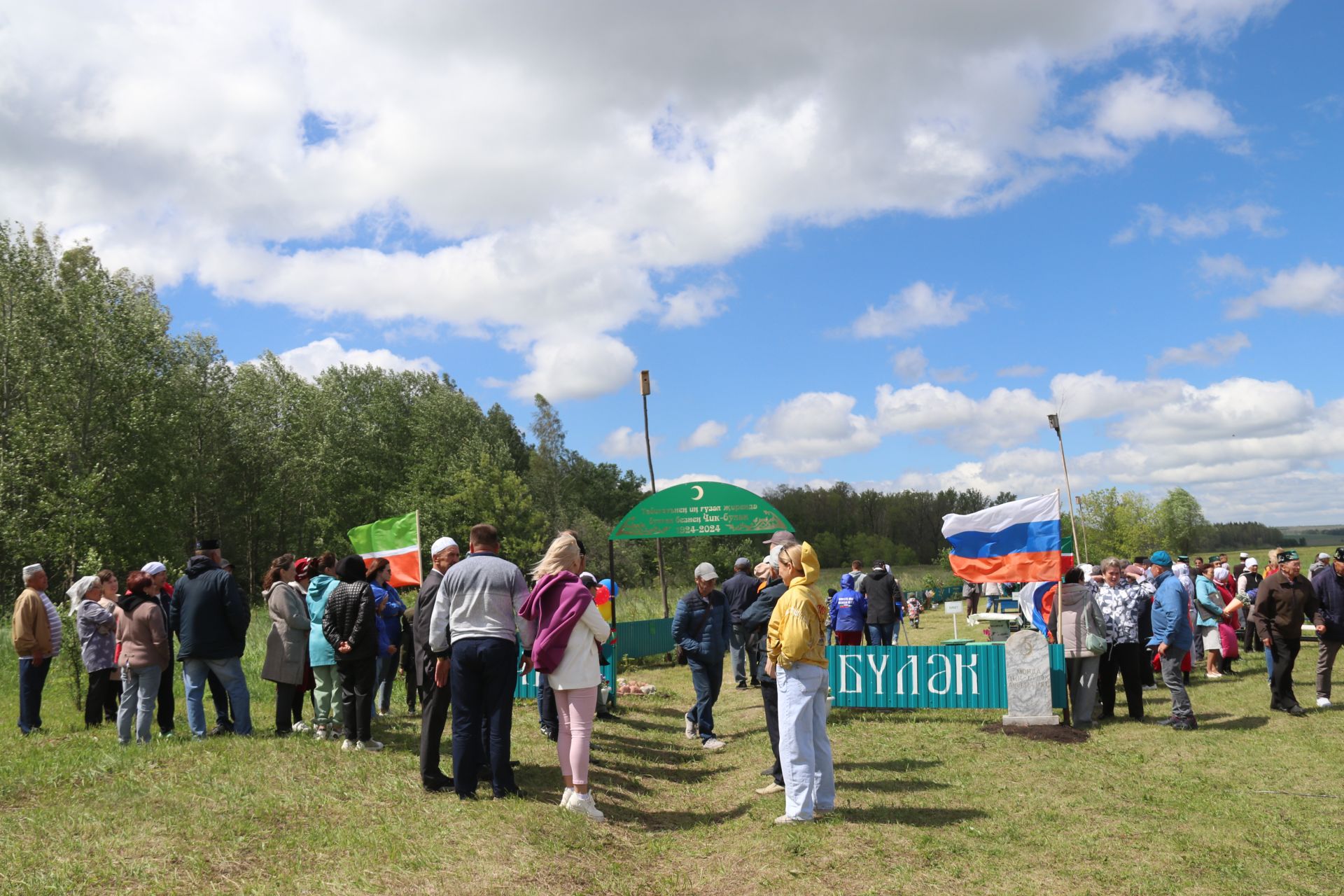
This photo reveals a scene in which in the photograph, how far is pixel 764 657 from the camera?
8938 millimetres

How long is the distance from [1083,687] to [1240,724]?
1699 millimetres

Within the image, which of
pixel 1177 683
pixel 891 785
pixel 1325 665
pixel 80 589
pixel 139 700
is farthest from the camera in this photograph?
pixel 80 589

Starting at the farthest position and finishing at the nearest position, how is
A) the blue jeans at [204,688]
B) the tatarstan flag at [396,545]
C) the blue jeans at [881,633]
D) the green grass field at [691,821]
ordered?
1. the blue jeans at [881,633]
2. the tatarstan flag at [396,545]
3. the blue jeans at [204,688]
4. the green grass field at [691,821]

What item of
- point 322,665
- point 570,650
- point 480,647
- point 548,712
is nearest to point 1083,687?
point 548,712

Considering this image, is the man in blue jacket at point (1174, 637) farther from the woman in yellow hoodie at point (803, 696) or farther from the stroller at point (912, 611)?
the stroller at point (912, 611)

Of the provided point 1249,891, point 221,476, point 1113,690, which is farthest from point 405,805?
point 221,476

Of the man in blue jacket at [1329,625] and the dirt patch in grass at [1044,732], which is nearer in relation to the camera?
the dirt patch in grass at [1044,732]

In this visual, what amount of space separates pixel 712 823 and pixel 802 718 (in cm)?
116

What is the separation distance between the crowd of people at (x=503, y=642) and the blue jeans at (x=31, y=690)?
3 centimetres

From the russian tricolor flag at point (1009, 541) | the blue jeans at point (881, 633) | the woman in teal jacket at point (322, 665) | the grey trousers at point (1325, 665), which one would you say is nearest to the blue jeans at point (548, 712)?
the woman in teal jacket at point (322, 665)

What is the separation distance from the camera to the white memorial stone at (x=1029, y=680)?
9.62 metres

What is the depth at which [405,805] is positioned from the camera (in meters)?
6.21

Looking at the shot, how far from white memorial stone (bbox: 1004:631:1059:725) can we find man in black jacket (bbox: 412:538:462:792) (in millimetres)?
6043

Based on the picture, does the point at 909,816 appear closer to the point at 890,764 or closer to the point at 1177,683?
the point at 890,764
